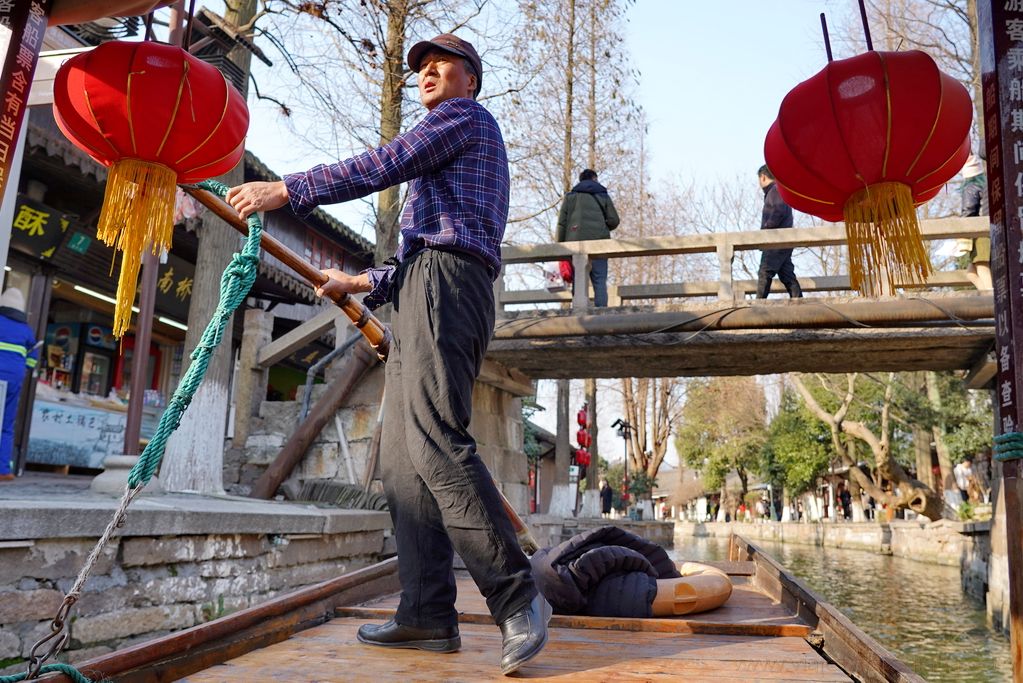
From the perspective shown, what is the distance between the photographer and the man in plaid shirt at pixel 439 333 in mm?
2191

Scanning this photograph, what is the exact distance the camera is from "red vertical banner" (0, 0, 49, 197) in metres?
2.04

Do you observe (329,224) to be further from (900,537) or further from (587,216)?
(900,537)

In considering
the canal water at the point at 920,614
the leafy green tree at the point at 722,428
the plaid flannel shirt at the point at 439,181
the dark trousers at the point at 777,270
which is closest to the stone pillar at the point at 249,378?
the dark trousers at the point at 777,270

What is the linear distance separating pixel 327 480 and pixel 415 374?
576 cm

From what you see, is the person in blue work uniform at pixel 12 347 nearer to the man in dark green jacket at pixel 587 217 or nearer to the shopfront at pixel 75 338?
the shopfront at pixel 75 338

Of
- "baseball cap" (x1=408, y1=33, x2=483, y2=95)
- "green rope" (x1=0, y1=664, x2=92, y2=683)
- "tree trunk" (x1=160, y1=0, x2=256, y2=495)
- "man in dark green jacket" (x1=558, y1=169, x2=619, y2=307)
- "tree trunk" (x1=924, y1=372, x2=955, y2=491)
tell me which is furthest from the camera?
"tree trunk" (x1=924, y1=372, x2=955, y2=491)

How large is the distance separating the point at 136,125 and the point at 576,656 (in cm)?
204

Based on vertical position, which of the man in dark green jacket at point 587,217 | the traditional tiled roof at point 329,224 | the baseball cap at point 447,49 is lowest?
the baseball cap at point 447,49

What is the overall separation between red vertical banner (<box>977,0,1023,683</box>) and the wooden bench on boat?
1.67 feet

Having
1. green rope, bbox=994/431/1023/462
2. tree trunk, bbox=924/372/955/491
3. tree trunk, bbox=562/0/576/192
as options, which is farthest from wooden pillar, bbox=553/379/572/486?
green rope, bbox=994/431/1023/462

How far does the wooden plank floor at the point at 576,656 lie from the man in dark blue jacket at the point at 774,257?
592cm

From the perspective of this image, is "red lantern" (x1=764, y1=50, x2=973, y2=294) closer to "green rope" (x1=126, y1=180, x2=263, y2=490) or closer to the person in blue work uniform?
"green rope" (x1=126, y1=180, x2=263, y2=490)

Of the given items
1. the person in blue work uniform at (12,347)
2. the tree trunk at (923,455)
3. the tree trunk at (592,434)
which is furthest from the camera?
the tree trunk at (923,455)

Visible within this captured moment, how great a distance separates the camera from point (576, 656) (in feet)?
7.54
